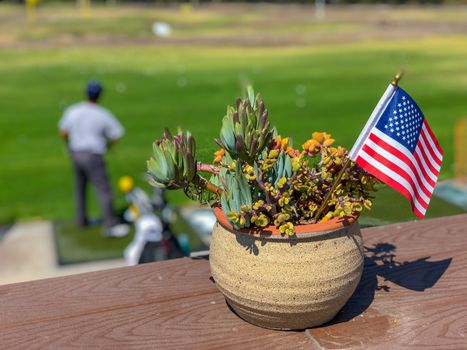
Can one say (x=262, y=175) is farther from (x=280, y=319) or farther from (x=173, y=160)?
(x=280, y=319)

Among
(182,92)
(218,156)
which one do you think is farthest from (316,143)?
(182,92)

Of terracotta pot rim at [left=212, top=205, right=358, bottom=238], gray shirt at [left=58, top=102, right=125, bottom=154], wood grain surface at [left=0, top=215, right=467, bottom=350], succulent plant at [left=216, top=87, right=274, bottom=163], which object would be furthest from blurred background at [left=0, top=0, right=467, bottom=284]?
gray shirt at [left=58, top=102, right=125, bottom=154]

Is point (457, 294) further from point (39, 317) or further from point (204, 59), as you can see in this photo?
point (204, 59)

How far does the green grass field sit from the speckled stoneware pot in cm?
49

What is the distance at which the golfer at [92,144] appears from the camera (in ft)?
26.4

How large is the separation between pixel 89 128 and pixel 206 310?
6.04 metres

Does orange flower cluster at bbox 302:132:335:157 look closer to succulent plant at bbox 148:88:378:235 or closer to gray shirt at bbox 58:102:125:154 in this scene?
succulent plant at bbox 148:88:378:235

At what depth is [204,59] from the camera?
30.2m

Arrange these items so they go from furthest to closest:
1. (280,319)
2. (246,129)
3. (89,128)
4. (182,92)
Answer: (182,92) → (89,128) → (280,319) → (246,129)

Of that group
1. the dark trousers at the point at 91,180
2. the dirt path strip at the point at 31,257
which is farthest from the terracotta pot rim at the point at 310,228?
the dark trousers at the point at 91,180

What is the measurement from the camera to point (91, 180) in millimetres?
8453

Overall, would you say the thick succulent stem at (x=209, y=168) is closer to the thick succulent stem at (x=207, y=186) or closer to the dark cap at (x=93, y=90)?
the thick succulent stem at (x=207, y=186)

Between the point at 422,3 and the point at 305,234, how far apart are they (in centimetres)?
7968

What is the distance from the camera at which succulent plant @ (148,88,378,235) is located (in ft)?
6.83
